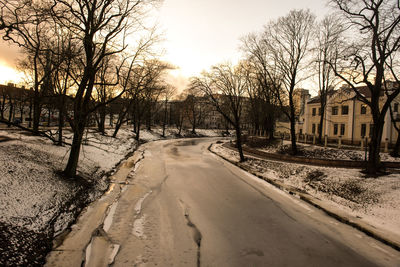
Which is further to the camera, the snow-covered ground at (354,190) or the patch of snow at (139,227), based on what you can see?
the snow-covered ground at (354,190)

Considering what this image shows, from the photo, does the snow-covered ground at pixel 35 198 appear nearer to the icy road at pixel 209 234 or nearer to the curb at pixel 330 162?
the icy road at pixel 209 234

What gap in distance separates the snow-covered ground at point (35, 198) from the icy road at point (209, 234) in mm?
503

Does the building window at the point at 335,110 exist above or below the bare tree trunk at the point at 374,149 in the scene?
above

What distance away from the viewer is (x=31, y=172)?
905cm

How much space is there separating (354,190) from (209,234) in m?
8.05

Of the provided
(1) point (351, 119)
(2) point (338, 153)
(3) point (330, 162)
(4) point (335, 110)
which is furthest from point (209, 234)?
(4) point (335, 110)

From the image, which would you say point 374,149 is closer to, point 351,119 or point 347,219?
point 347,219


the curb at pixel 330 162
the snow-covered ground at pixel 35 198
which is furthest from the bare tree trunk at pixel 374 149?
the snow-covered ground at pixel 35 198

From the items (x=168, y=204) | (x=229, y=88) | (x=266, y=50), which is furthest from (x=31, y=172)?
(x=266, y=50)

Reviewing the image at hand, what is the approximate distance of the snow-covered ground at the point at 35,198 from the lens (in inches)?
204

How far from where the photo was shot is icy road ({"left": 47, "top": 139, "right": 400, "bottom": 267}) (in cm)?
525

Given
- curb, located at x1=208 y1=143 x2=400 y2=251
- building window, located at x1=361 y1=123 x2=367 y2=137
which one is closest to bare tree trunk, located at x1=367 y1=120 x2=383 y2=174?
curb, located at x1=208 y1=143 x2=400 y2=251

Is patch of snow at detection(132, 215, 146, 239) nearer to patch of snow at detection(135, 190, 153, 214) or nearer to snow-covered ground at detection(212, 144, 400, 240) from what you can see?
patch of snow at detection(135, 190, 153, 214)

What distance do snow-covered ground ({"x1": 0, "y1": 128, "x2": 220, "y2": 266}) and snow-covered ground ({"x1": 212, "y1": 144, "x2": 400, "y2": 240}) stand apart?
9635 millimetres
